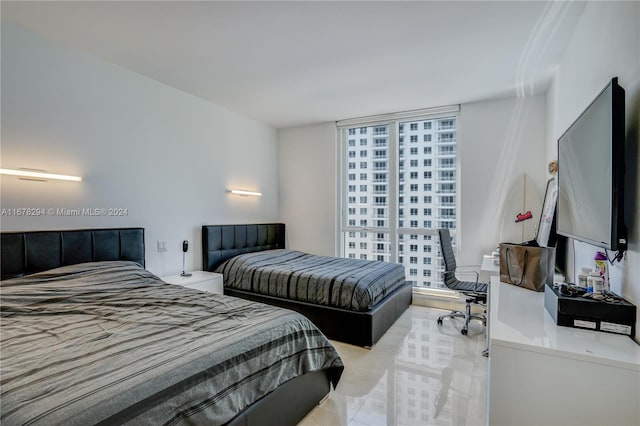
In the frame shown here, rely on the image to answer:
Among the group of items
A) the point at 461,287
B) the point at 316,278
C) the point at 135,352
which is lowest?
the point at 461,287

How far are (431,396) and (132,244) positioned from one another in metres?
3.00

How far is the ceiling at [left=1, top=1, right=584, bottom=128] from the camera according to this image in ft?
7.18

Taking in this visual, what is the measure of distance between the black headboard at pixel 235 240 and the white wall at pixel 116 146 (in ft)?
0.47

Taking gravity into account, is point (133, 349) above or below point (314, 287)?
above

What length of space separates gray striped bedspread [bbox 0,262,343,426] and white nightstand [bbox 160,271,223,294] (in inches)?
32.7

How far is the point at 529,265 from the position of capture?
86.0 inches

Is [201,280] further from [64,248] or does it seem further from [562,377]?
[562,377]

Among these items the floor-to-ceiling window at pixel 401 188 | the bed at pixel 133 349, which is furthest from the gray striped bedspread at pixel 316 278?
the bed at pixel 133 349

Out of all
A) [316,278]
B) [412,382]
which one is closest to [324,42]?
[316,278]

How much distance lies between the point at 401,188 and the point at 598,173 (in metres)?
3.20

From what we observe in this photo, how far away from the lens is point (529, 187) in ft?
12.3

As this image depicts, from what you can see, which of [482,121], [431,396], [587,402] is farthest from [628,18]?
[482,121]

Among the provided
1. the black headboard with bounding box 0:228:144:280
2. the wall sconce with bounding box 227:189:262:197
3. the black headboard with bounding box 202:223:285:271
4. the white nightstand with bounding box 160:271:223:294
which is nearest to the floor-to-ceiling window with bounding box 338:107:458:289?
the black headboard with bounding box 202:223:285:271

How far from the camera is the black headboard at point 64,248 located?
90.9 inches
